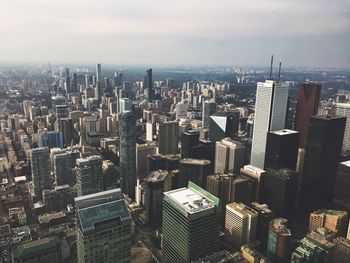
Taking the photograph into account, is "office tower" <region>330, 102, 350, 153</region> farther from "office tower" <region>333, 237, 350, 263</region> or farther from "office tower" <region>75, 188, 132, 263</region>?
"office tower" <region>75, 188, 132, 263</region>

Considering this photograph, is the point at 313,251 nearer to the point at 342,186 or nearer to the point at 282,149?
the point at 342,186

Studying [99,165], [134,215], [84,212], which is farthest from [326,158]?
[84,212]

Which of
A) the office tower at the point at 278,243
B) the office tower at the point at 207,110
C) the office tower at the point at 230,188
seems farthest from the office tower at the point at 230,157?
the office tower at the point at 207,110

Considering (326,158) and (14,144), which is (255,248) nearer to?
(326,158)

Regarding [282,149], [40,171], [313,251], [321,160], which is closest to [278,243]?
[313,251]

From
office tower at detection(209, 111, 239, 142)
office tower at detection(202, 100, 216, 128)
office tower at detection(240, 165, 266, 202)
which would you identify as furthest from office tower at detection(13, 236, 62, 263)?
office tower at detection(202, 100, 216, 128)

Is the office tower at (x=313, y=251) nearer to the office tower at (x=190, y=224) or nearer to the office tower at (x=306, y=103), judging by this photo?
the office tower at (x=190, y=224)
